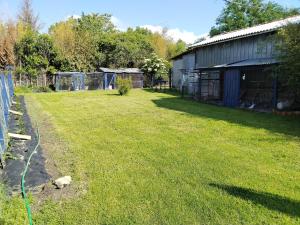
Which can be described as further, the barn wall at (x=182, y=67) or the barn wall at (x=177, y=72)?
the barn wall at (x=177, y=72)

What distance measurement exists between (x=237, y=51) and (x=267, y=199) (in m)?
15.1

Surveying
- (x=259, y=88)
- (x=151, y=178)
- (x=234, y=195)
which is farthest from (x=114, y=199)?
(x=259, y=88)

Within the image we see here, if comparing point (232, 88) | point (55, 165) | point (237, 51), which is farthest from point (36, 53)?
point (55, 165)

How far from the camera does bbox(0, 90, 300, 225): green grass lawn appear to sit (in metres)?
3.74

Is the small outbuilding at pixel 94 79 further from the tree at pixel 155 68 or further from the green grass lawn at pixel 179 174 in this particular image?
the green grass lawn at pixel 179 174

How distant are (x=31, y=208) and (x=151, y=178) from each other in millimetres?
1921

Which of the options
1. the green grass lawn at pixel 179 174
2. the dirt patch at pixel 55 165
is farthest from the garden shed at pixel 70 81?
the green grass lawn at pixel 179 174

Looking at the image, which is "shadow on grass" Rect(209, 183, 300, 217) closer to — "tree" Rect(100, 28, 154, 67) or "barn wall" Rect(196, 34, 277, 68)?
"barn wall" Rect(196, 34, 277, 68)

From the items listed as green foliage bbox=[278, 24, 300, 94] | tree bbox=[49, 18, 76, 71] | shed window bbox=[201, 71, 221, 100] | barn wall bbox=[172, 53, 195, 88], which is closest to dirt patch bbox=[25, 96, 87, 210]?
green foliage bbox=[278, 24, 300, 94]

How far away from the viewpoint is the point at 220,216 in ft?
12.1

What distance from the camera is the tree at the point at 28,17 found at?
127 ft

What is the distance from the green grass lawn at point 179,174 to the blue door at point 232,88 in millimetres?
5937

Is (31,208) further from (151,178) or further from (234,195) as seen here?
(234,195)

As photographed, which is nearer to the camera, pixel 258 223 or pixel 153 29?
pixel 258 223
